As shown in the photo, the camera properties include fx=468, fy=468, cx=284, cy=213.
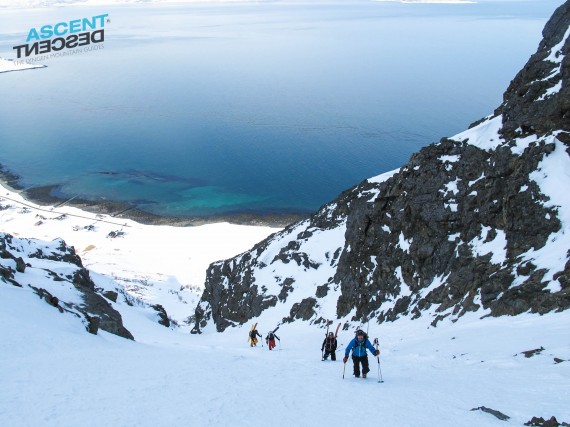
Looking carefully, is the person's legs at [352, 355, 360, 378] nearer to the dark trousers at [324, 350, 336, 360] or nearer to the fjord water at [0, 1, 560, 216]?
the dark trousers at [324, 350, 336, 360]

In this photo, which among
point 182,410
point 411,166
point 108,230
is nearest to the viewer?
point 182,410

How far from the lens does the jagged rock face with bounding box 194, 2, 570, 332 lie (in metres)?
21.5

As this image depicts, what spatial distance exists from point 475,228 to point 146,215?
233ft

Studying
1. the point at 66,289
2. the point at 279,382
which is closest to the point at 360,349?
the point at 279,382

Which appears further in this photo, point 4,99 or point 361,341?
point 4,99

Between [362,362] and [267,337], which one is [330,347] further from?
[267,337]

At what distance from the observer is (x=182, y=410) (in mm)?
11422

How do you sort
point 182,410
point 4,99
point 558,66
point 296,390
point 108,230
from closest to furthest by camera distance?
1. point 182,410
2. point 296,390
3. point 558,66
4. point 108,230
5. point 4,99

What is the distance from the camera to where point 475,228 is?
89.6 ft

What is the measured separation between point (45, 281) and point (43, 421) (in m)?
22.7

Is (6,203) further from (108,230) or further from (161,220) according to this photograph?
(161,220)

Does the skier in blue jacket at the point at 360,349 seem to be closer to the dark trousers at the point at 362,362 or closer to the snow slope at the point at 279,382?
the dark trousers at the point at 362,362

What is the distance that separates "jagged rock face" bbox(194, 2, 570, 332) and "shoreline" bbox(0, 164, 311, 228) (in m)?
43.6

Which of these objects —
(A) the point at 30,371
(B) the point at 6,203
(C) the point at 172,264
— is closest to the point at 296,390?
A: (A) the point at 30,371
